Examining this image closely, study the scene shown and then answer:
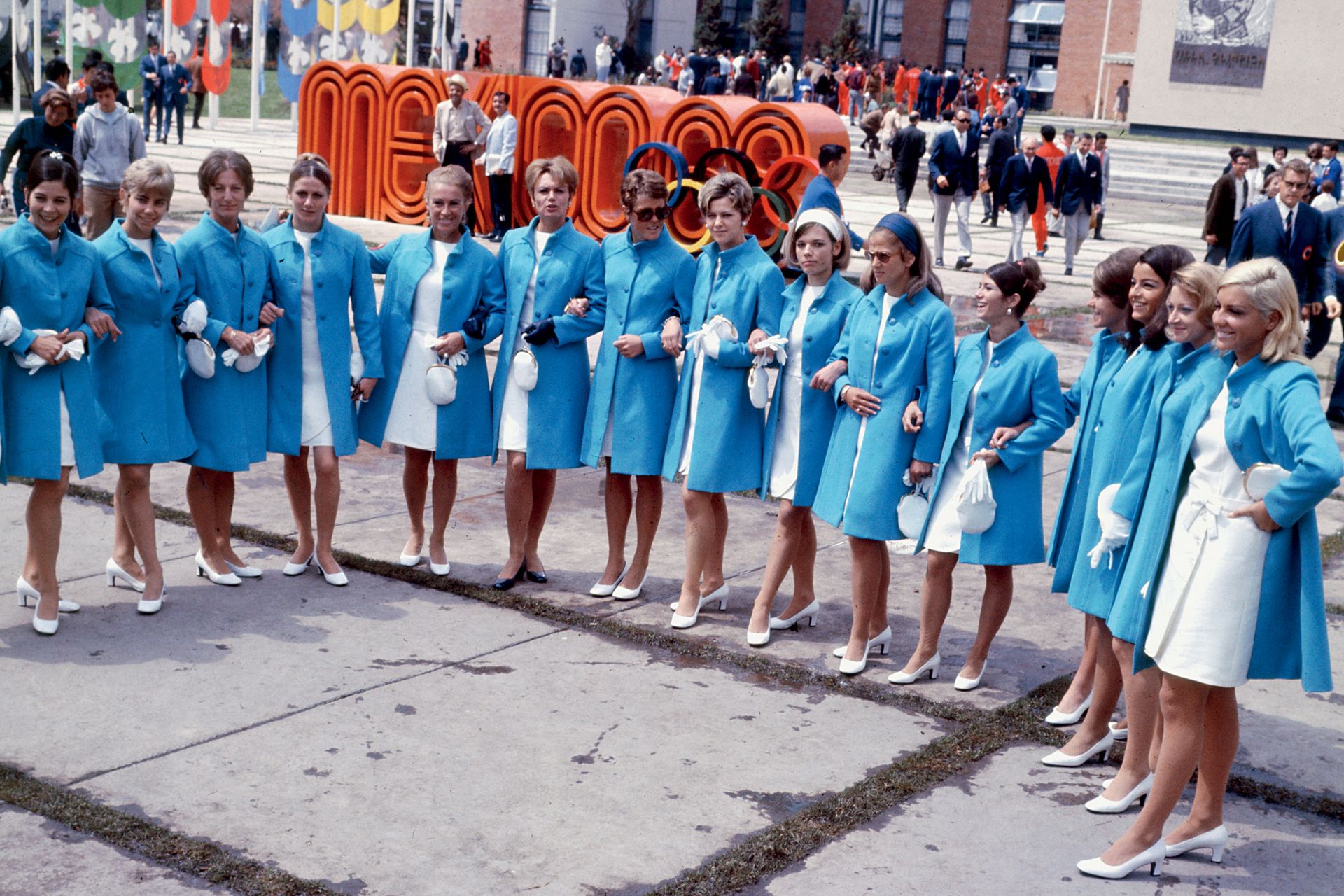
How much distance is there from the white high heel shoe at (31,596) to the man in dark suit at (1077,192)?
548 inches

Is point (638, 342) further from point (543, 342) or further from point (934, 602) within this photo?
point (934, 602)

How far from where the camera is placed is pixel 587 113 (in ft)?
55.7

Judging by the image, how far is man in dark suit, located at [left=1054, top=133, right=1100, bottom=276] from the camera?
17078 mm

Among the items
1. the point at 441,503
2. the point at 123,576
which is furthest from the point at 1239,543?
the point at 123,576

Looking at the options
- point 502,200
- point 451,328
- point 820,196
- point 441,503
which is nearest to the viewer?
point 451,328

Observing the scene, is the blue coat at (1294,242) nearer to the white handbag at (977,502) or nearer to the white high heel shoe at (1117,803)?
the white handbag at (977,502)

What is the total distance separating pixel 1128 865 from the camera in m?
3.83

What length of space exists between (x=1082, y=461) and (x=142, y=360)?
336cm

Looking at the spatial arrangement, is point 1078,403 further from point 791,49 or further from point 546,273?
point 791,49

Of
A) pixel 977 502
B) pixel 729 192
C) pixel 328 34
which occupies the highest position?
pixel 328 34

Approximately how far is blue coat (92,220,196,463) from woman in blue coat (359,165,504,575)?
0.94 m

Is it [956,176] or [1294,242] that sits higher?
[956,176]

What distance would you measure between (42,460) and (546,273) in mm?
2016

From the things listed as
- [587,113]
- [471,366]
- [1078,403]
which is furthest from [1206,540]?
[587,113]
